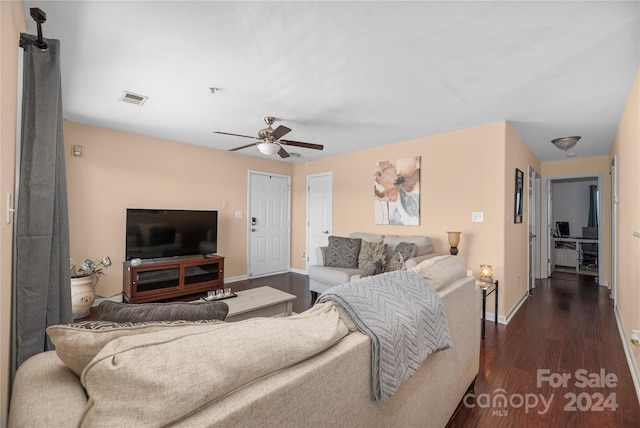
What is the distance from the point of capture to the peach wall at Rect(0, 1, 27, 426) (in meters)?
1.13

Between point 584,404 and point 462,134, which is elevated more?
point 462,134

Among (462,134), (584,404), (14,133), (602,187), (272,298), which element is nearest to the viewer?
(14,133)

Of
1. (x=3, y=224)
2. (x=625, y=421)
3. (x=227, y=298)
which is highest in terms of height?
(x=3, y=224)

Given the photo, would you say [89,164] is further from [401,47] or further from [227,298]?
[401,47]

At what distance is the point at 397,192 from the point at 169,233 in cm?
330

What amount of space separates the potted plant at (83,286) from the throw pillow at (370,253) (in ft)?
10.2

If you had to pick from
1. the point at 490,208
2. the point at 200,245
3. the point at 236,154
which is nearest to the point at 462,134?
the point at 490,208

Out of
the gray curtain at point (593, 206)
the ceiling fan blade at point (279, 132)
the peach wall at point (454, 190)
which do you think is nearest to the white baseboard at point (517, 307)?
the peach wall at point (454, 190)

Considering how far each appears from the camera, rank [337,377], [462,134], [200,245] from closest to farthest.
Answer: [337,377] < [462,134] < [200,245]

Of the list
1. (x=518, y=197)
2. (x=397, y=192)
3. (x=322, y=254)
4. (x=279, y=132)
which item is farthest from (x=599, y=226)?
(x=279, y=132)

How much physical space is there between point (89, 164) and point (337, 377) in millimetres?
4231

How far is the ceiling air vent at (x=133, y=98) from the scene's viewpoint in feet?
9.02

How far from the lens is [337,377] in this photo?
0.86 m

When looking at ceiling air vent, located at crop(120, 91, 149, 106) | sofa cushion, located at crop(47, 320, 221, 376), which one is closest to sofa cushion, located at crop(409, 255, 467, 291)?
sofa cushion, located at crop(47, 320, 221, 376)
